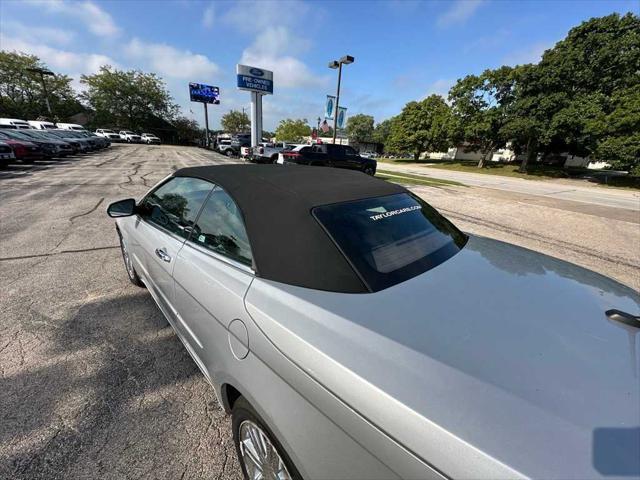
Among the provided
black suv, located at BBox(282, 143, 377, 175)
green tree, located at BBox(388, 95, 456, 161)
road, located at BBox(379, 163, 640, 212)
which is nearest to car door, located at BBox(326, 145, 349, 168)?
black suv, located at BBox(282, 143, 377, 175)

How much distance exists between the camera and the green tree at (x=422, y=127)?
131 feet

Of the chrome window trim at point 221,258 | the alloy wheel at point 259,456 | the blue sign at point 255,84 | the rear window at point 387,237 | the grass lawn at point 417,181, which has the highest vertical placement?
the blue sign at point 255,84

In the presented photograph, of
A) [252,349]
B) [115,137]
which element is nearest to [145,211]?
[252,349]

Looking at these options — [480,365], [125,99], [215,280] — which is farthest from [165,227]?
[125,99]

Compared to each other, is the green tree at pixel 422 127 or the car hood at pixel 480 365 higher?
the green tree at pixel 422 127

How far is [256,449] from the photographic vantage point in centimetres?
143

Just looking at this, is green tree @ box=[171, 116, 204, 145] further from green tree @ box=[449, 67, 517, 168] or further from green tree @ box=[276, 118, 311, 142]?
green tree @ box=[449, 67, 517, 168]

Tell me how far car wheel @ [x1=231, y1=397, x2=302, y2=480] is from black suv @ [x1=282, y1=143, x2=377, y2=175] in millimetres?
14283

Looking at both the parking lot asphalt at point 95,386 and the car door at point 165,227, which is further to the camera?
the car door at point 165,227

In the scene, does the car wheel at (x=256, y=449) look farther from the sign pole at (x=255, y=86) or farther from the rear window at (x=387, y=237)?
the sign pole at (x=255, y=86)

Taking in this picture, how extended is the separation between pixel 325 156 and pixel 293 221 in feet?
48.7

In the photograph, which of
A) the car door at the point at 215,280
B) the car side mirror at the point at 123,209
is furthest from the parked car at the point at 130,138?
the car door at the point at 215,280

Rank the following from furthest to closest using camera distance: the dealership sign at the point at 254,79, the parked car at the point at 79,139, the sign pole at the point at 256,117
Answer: the sign pole at the point at 256,117, the dealership sign at the point at 254,79, the parked car at the point at 79,139

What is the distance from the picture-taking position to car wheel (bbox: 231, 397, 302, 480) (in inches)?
49.9
